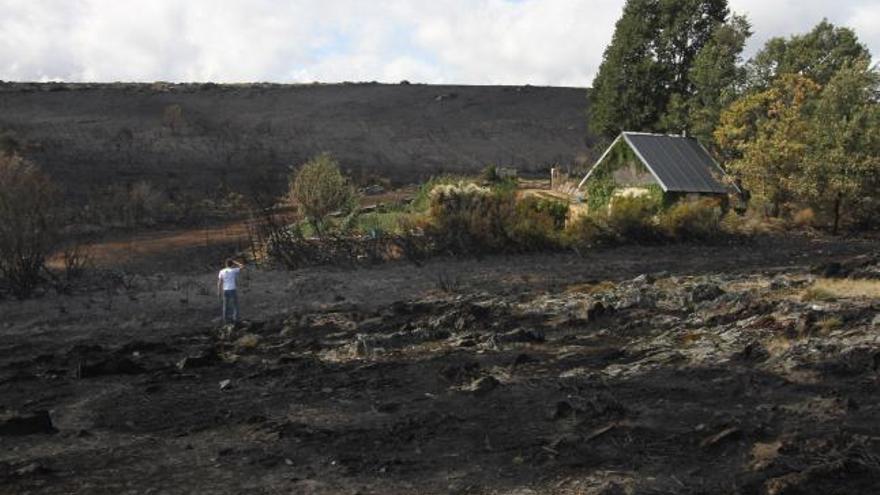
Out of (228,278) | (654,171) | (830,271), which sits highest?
(654,171)

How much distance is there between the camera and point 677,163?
34.6 metres

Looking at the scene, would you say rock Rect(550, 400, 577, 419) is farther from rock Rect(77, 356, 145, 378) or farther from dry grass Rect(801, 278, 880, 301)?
dry grass Rect(801, 278, 880, 301)

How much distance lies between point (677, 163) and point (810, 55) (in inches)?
331

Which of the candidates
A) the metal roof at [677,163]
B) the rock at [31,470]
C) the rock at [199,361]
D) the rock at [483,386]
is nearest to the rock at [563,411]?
the rock at [483,386]

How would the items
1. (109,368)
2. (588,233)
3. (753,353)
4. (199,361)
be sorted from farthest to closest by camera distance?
(588,233), (199,361), (109,368), (753,353)

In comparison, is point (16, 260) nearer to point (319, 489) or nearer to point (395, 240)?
point (395, 240)

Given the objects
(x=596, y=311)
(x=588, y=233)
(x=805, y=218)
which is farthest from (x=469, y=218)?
(x=805, y=218)

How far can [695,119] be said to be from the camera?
125ft

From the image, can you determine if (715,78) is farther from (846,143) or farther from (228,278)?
(228,278)

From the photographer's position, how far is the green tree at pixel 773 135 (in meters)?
32.2

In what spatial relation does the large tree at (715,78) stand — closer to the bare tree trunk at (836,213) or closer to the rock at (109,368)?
the bare tree trunk at (836,213)

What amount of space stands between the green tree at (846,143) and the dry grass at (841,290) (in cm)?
1468

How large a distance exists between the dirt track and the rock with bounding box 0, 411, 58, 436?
0.03m

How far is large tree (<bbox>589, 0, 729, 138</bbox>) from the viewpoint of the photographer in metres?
40.6
